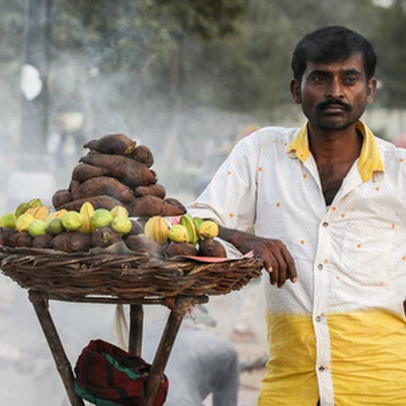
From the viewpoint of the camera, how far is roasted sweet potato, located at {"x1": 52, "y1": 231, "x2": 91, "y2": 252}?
1879mm

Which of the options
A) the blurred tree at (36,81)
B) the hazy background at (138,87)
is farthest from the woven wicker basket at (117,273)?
the blurred tree at (36,81)

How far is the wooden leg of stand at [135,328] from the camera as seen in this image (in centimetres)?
241

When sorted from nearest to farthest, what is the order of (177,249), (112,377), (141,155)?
(177,249) → (112,377) → (141,155)

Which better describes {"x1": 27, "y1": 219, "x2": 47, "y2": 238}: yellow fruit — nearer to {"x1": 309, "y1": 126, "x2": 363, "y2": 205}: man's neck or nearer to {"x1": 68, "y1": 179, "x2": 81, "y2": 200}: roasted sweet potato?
{"x1": 68, "y1": 179, "x2": 81, "y2": 200}: roasted sweet potato

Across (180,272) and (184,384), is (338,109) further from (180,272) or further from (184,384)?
(184,384)

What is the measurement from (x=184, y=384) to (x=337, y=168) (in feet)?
4.13

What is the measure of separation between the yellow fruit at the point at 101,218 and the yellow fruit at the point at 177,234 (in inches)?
6.2

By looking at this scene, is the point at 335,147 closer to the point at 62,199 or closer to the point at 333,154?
the point at 333,154

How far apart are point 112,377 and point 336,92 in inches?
41.2

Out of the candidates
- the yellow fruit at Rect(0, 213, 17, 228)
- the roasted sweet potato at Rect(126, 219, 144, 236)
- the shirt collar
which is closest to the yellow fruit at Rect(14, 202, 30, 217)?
the yellow fruit at Rect(0, 213, 17, 228)

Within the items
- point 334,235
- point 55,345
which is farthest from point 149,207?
point 334,235

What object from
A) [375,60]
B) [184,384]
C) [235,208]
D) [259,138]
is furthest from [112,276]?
[184,384]

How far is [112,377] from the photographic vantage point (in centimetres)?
212

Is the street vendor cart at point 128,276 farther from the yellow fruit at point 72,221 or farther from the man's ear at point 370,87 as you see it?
the man's ear at point 370,87
